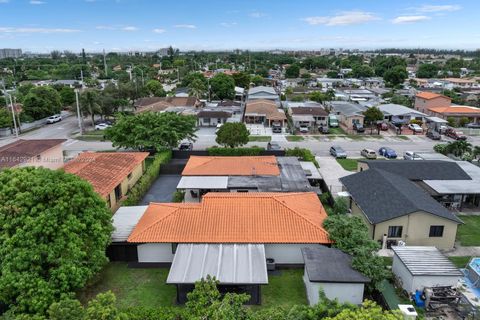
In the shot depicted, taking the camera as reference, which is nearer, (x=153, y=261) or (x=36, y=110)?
(x=153, y=261)

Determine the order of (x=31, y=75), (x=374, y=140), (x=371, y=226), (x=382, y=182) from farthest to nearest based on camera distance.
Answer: (x=31, y=75) → (x=374, y=140) → (x=382, y=182) → (x=371, y=226)

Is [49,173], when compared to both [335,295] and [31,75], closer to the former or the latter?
[335,295]

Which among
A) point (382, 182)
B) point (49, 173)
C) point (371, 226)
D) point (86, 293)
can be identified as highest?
point (49, 173)

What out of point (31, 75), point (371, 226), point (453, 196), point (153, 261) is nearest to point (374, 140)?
point (453, 196)

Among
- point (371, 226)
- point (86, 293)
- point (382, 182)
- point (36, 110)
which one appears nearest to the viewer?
point (86, 293)

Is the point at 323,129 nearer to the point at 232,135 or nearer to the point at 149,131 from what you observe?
the point at 232,135

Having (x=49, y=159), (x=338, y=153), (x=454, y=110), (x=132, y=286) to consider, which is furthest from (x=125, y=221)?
(x=454, y=110)

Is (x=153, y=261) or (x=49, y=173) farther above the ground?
(x=49, y=173)
